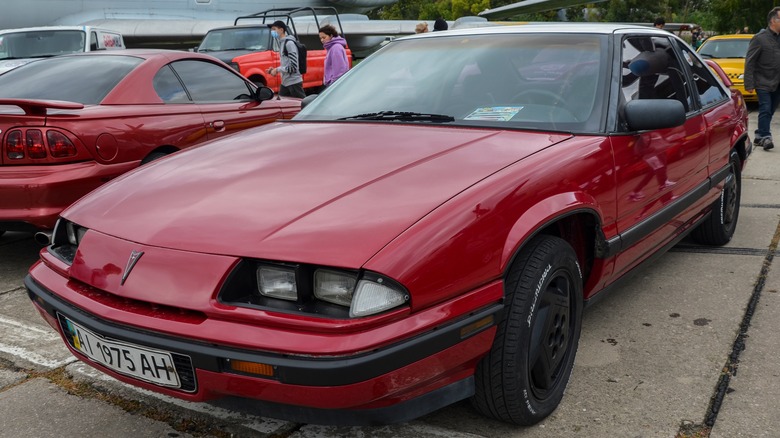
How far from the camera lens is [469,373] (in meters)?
2.23

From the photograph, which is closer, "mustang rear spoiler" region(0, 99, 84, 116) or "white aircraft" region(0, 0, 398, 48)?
"mustang rear spoiler" region(0, 99, 84, 116)

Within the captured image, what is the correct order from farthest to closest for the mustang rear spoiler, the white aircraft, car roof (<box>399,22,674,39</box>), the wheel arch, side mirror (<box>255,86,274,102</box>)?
the white aircraft, side mirror (<box>255,86,274,102</box>), the mustang rear spoiler, car roof (<box>399,22,674,39</box>), the wheel arch

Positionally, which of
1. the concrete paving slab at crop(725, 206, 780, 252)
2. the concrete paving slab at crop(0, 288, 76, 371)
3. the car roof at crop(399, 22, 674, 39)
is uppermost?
the car roof at crop(399, 22, 674, 39)

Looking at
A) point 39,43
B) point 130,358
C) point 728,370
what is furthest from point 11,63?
point 728,370

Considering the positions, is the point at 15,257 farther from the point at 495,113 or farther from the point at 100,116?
the point at 495,113

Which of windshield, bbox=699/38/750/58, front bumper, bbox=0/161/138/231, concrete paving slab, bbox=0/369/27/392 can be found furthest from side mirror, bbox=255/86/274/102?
windshield, bbox=699/38/750/58

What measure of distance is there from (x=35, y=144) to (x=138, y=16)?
68.5ft

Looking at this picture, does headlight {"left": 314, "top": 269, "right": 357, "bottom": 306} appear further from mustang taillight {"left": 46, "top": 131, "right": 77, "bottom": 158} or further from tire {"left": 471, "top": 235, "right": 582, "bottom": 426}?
mustang taillight {"left": 46, "top": 131, "right": 77, "bottom": 158}

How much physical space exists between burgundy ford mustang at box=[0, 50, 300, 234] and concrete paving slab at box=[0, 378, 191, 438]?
1.57 meters

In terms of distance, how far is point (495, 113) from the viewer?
3.07 metres

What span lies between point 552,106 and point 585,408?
4.07ft

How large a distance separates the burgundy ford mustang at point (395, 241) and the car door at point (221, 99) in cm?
219

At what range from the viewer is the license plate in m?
2.05

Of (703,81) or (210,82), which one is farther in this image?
(210,82)
